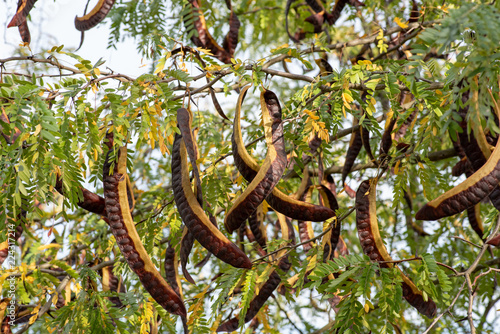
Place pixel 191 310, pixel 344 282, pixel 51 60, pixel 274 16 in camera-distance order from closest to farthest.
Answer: pixel 344 282 → pixel 51 60 → pixel 191 310 → pixel 274 16

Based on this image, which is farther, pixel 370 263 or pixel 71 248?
pixel 71 248

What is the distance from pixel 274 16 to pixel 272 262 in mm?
3953

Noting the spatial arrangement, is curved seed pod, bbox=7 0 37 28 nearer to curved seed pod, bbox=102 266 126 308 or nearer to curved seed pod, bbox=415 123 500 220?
curved seed pod, bbox=102 266 126 308

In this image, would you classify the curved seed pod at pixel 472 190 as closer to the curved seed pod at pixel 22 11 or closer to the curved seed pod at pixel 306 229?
the curved seed pod at pixel 306 229

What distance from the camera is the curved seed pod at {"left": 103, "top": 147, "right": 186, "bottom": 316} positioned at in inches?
71.7

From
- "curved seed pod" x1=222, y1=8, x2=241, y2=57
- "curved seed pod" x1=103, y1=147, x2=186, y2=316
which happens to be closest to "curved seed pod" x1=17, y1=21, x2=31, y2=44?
"curved seed pod" x1=222, y1=8, x2=241, y2=57

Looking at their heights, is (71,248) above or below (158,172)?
below

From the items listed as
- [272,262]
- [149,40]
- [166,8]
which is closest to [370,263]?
[272,262]

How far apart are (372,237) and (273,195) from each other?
41 cm

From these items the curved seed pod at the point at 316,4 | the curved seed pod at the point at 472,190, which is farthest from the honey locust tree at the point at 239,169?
the curved seed pod at the point at 316,4

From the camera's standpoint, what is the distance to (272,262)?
7.81ft

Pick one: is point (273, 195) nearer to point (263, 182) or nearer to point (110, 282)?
point (263, 182)

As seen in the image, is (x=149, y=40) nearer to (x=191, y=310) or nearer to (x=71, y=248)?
(x=191, y=310)

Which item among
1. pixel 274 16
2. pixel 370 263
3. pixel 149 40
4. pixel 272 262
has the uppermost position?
pixel 274 16
